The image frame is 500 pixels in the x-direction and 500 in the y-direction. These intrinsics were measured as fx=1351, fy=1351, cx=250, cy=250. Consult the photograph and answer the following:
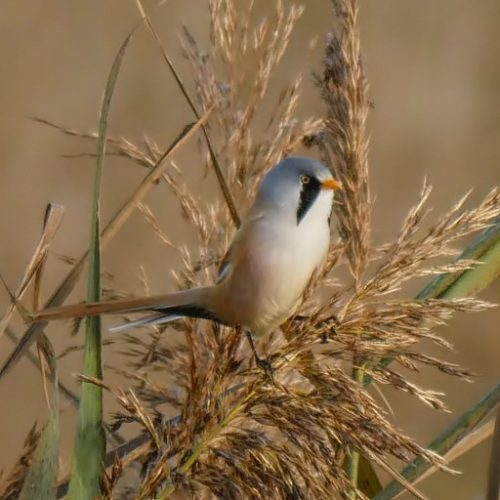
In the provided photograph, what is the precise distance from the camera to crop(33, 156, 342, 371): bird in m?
1.60

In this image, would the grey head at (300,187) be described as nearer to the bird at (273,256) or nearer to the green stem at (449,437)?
the bird at (273,256)

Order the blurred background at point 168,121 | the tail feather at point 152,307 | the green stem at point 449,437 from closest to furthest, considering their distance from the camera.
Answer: the tail feather at point 152,307, the green stem at point 449,437, the blurred background at point 168,121

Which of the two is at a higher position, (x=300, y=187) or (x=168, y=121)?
(x=168, y=121)

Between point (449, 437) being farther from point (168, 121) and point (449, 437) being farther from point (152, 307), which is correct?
point (168, 121)

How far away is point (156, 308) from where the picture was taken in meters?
1.56

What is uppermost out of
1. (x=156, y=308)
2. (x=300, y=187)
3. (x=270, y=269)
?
(x=300, y=187)

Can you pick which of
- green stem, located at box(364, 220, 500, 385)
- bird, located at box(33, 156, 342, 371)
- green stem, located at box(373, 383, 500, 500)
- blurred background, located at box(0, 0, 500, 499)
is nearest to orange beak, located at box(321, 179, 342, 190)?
bird, located at box(33, 156, 342, 371)

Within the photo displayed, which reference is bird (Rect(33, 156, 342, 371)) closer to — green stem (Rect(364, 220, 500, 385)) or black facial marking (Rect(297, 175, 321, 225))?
black facial marking (Rect(297, 175, 321, 225))

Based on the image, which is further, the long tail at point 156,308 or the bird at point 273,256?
the bird at point 273,256

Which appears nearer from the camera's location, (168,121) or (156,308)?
(156,308)

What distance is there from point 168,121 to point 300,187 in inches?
158

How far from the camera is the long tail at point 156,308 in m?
1.36

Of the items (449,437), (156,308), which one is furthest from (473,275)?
(156,308)

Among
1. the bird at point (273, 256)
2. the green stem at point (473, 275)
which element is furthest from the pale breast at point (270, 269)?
the green stem at point (473, 275)
